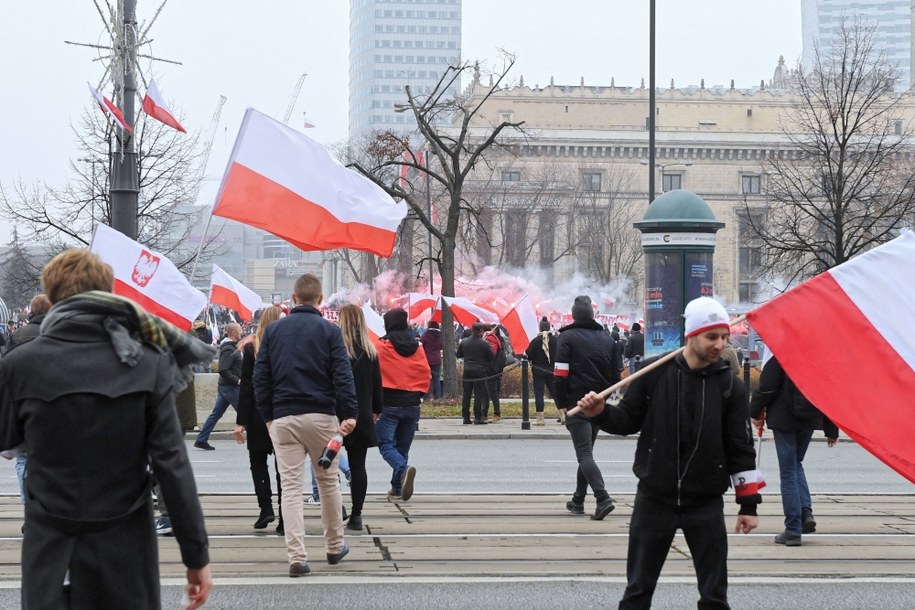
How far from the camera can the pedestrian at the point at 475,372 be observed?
890 inches

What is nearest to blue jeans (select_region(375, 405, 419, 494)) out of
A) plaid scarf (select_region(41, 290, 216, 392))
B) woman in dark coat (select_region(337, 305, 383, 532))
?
woman in dark coat (select_region(337, 305, 383, 532))

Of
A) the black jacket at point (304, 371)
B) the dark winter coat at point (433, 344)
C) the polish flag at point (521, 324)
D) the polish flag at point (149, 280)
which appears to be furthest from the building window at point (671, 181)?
the black jacket at point (304, 371)

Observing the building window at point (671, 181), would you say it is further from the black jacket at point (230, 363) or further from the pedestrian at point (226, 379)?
the black jacket at point (230, 363)

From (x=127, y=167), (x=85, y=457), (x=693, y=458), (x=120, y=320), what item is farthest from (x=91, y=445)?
(x=127, y=167)

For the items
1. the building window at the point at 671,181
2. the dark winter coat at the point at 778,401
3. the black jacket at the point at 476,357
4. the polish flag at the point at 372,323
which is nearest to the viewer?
the dark winter coat at the point at 778,401

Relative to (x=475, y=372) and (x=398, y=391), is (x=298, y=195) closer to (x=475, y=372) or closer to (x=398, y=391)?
(x=398, y=391)

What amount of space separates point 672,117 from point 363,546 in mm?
97568

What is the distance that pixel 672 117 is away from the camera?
104m

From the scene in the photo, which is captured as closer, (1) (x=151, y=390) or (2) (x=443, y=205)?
(1) (x=151, y=390)

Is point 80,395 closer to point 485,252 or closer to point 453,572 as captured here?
point 453,572

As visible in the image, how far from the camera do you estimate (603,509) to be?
1041 cm

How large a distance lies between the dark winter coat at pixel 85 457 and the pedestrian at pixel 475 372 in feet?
59.6

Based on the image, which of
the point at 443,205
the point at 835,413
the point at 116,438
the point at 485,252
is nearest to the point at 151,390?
the point at 116,438

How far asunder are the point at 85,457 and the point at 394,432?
25.4 feet
